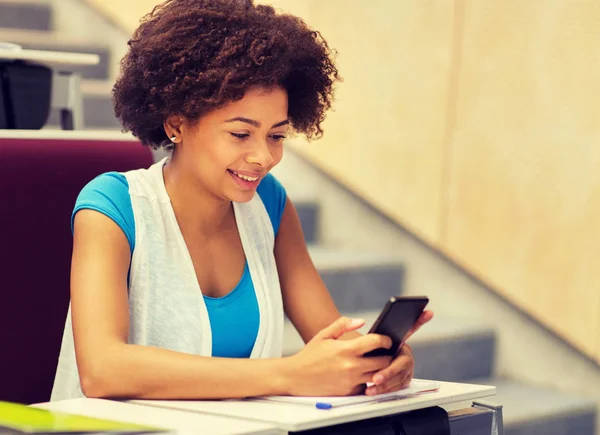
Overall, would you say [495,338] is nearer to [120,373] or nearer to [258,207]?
[258,207]

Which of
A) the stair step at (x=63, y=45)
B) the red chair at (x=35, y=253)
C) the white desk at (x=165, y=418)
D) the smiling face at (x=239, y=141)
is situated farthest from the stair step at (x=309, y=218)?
the white desk at (x=165, y=418)

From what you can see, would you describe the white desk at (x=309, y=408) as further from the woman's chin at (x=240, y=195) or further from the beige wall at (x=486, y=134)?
the beige wall at (x=486, y=134)

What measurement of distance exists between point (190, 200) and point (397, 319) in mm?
488

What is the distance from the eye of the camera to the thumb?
128 centimetres

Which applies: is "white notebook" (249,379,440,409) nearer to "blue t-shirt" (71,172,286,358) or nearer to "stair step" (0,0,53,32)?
"blue t-shirt" (71,172,286,358)

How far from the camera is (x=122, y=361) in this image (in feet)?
4.23

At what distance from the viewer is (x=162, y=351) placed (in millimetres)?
1314

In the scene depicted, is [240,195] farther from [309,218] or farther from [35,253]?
[309,218]

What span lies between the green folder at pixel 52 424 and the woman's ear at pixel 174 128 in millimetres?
618

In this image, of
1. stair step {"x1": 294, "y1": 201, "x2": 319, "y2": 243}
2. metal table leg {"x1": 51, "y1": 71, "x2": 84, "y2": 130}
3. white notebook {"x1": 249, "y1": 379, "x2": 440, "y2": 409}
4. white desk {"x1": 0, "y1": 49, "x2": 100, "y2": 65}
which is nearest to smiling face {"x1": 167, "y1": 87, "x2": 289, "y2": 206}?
white notebook {"x1": 249, "y1": 379, "x2": 440, "y2": 409}

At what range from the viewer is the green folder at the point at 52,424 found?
97cm

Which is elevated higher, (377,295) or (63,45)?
(63,45)

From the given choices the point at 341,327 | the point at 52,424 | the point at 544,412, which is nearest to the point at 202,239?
the point at 341,327

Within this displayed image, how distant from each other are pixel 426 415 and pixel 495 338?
1.76 meters
